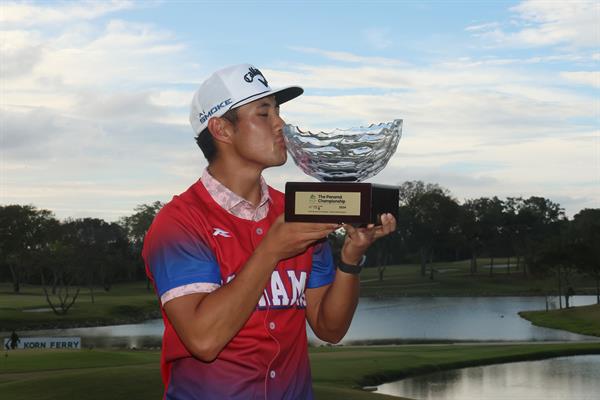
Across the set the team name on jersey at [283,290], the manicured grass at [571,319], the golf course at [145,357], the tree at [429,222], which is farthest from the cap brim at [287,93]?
the tree at [429,222]

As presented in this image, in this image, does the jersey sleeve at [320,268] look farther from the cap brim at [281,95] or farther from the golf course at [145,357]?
the golf course at [145,357]

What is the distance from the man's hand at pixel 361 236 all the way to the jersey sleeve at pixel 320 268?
22cm

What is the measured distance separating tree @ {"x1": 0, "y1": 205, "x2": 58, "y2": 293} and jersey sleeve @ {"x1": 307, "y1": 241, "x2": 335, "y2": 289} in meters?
102

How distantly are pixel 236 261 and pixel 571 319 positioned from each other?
7684 cm

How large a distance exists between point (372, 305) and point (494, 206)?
5233cm

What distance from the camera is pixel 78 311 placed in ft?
287

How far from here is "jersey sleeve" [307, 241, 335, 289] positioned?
15.2ft

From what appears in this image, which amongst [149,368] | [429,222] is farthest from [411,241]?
[149,368]

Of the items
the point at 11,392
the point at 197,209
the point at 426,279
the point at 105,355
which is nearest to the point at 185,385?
the point at 197,209

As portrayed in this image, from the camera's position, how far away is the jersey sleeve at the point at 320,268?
4641mm

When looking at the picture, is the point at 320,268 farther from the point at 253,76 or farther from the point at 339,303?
the point at 253,76

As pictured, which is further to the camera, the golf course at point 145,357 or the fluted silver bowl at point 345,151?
the golf course at point 145,357

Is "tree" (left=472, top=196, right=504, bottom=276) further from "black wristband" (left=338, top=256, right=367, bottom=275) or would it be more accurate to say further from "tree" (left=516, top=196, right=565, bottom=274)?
"black wristband" (left=338, top=256, right=367, bottom=275)

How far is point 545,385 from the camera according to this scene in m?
39.6
